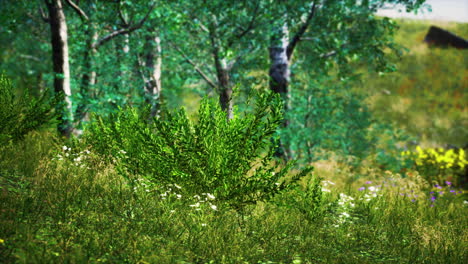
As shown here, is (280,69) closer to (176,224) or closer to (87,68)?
(87,68)

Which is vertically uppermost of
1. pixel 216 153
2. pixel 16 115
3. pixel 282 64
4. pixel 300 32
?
pixel 300 32

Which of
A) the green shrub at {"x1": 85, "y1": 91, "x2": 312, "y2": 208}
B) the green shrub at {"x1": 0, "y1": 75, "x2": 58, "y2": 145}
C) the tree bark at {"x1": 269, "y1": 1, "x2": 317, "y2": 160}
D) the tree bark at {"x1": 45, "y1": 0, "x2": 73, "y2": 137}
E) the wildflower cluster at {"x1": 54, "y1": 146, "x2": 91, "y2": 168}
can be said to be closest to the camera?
the green shrub at {"x1": 85, "y1": 91, "x2": 312, "y2": 208}

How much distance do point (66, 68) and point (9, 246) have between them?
4.63m

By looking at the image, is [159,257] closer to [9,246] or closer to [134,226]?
[134,226]

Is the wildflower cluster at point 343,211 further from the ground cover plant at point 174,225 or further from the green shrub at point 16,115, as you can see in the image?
the green shrub at point 16,115

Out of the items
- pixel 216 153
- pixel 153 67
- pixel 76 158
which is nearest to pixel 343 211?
pixel 216 153

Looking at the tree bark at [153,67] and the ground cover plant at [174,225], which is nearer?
the ground cover plant at [174,225]

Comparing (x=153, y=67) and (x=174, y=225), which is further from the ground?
(x=153, y=67)

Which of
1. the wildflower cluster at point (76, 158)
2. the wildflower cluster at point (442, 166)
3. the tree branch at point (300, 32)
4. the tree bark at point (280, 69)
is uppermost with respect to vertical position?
the tree branch at point (300, 32)

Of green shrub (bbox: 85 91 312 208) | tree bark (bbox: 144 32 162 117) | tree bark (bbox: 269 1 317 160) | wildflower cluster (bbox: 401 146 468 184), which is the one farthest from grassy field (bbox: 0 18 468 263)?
tree bark (bbox: 144 32 162 117)

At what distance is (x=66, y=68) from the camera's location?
6328mm

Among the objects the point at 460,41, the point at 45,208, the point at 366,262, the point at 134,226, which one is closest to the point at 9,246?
the point at 45,208

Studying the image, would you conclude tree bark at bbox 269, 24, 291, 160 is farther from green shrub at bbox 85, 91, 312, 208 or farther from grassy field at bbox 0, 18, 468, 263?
green shrub at bbox 85, 91, 312, 208

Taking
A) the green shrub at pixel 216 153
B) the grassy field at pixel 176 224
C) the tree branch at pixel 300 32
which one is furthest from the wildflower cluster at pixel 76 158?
the tree branch at pixel 300 32
